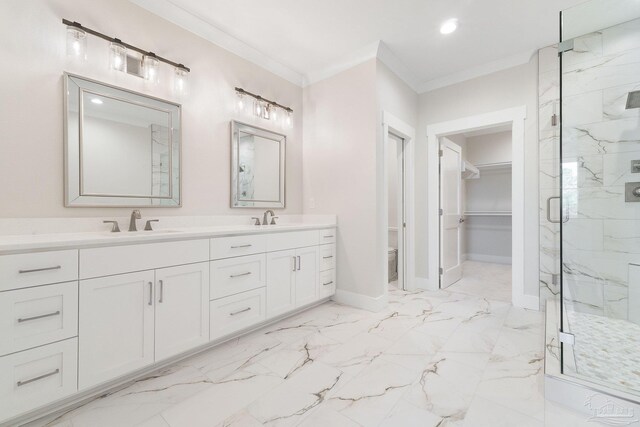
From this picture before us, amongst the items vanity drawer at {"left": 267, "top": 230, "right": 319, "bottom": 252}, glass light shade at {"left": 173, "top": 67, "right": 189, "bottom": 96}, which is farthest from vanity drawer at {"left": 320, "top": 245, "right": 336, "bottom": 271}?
glass light shade at {"left": 173, "top": 67, "right": 189, "bottom": 96}

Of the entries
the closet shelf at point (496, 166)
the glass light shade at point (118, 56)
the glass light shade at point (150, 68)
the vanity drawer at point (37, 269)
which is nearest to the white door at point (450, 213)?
the closet shelf at point (496, 166)

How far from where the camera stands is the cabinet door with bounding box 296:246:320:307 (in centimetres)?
264

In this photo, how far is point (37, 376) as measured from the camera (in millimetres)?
1280

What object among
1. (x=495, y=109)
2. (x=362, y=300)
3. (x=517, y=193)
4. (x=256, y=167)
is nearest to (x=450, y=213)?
(x=517, y=193)

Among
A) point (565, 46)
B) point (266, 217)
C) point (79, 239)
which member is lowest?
point (79, 239)

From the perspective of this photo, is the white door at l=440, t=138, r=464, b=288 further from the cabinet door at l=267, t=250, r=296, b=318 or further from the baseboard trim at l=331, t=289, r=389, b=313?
the cabinet door at l=267, t=250, r=296, b=318

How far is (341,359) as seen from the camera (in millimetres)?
1899

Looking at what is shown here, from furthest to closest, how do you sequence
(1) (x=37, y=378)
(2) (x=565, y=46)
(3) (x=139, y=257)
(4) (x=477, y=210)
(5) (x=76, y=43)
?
(4) (x=477, y=210) → (2) (x=565, y=46) → (5) (x=76, y=43) → (3) (x=139, y=257) → (1) (x=37, y=378)

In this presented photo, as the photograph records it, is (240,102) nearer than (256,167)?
Yes

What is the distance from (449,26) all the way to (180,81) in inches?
95.6

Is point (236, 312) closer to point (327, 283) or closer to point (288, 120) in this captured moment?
point (327, 283)

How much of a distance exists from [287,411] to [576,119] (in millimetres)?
3399

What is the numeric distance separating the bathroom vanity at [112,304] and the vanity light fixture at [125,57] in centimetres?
122

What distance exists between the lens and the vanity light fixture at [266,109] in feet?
8.94
